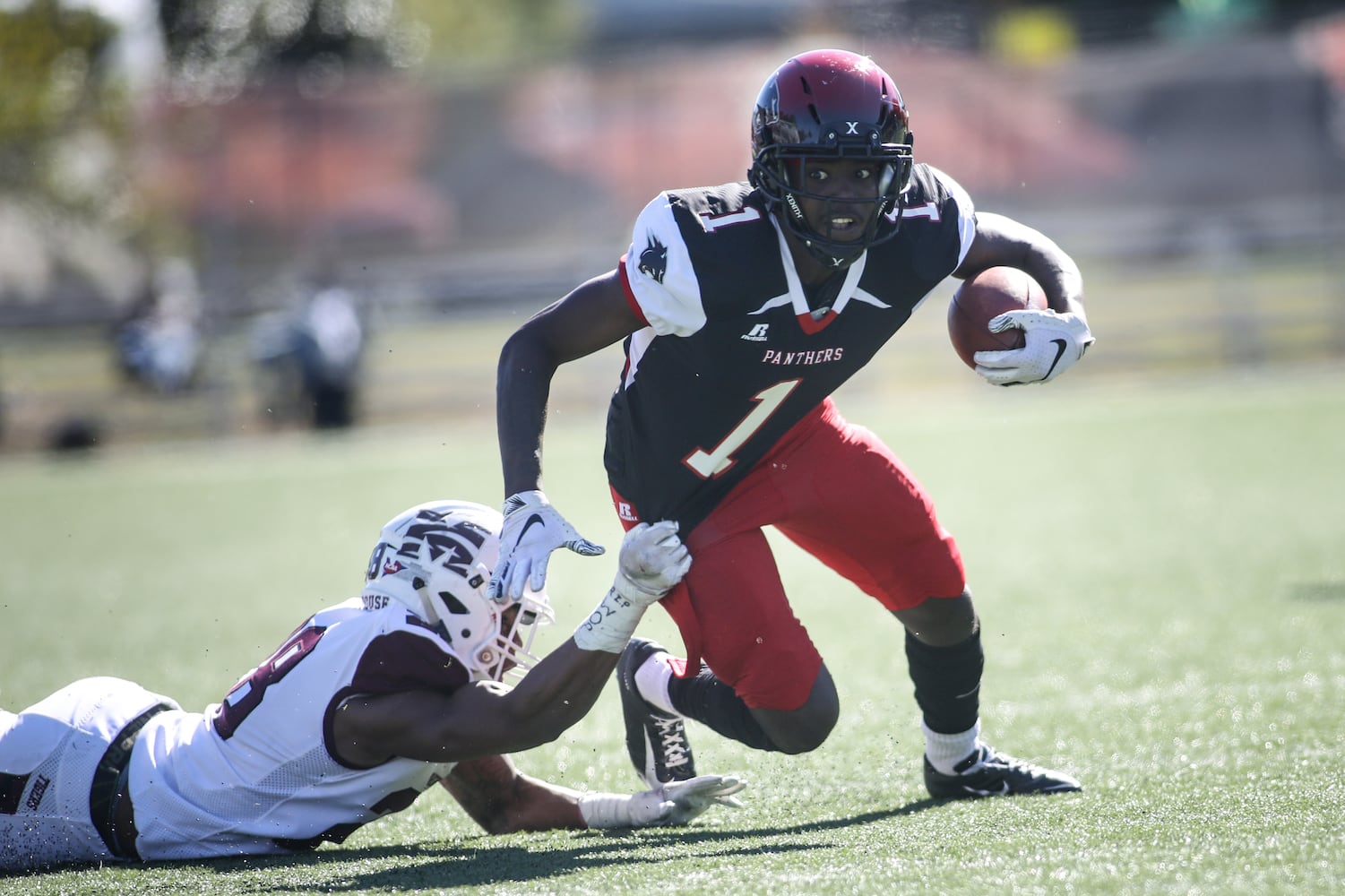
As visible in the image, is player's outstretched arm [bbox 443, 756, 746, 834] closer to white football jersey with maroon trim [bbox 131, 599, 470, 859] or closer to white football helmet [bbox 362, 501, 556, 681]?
white football jersey with maroon trim [bbox 131, 599, 470, 859]

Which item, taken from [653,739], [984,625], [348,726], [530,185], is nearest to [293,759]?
[348,726]

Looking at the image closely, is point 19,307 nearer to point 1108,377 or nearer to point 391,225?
point 391,225

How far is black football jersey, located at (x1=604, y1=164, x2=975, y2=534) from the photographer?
122 inches

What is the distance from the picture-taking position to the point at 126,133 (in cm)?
1477

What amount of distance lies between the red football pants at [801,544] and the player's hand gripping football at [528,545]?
1.29ft

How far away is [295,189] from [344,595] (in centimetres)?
938

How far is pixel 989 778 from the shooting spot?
11.6 feet

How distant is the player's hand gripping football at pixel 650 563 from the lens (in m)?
3.04

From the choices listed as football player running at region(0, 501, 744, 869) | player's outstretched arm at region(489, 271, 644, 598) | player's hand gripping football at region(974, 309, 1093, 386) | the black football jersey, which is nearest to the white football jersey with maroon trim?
football player running at region(0, 501, 744, 869)

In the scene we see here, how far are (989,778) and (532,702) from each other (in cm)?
118

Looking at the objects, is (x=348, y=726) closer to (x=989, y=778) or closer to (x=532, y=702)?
(x=532, y=702)

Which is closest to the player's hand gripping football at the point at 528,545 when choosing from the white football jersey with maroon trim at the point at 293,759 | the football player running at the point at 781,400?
the football player running at the point at 781,400

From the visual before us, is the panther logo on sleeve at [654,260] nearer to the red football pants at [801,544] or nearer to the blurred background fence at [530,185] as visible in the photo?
the red football pants at [801,544]

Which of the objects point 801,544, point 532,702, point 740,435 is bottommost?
point 532,702
